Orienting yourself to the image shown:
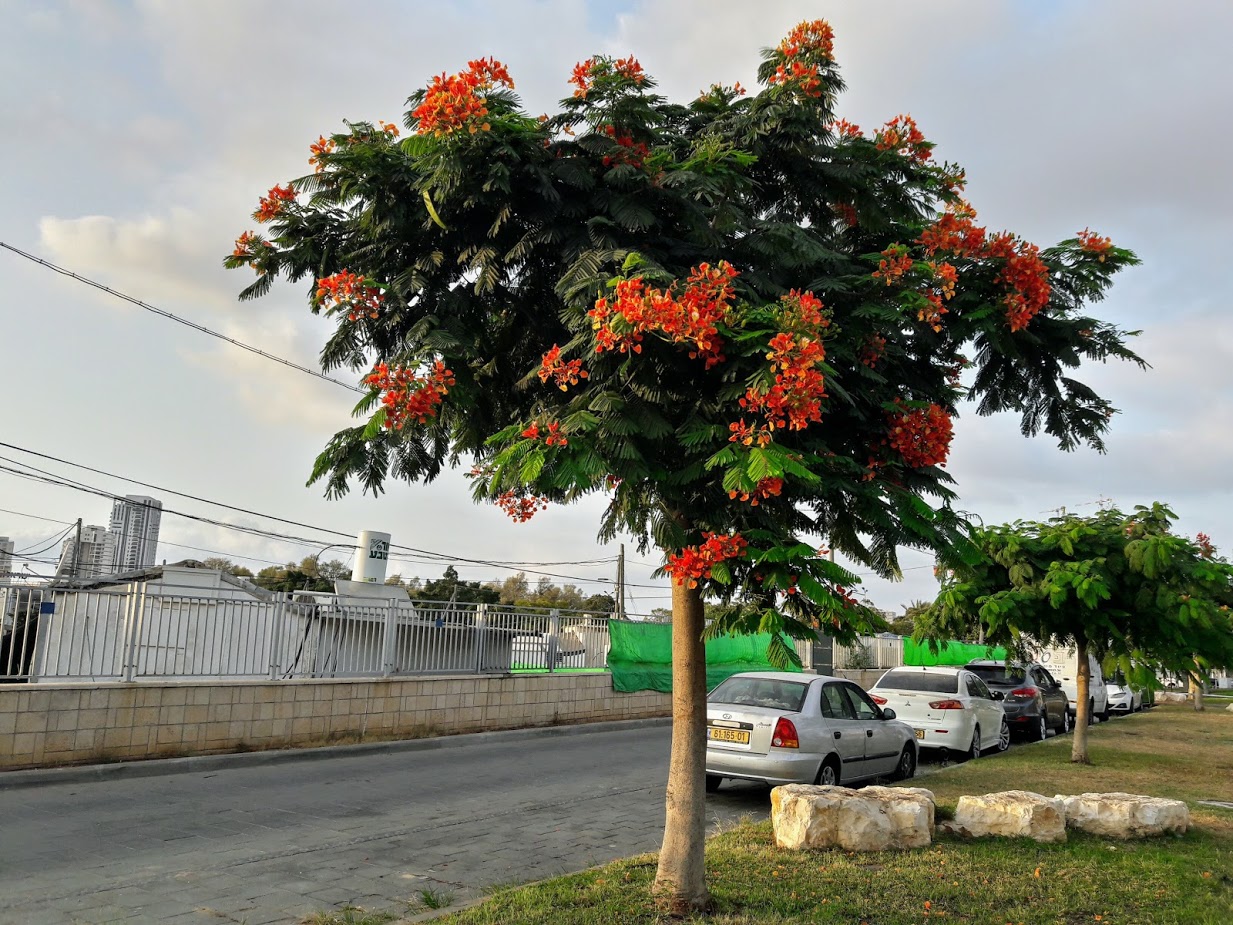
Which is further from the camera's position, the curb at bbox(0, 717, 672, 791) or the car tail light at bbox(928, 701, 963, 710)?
the car tail light at bbox(928, 701, 963, 710)

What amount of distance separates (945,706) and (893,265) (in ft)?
40.3

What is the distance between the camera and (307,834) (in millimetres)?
8086

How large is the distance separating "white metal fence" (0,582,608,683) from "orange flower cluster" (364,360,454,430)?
8.15 m

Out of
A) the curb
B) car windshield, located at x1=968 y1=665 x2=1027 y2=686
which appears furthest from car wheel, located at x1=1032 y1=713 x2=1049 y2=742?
the curb

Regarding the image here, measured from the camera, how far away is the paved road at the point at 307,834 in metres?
6.07

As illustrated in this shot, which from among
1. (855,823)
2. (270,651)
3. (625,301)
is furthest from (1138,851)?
(270,651)

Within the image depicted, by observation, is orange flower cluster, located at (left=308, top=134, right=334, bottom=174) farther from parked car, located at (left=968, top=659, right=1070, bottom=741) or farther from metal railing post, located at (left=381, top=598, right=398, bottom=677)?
parked car, located at (left=968, top=659, right=1070, bottom=741)

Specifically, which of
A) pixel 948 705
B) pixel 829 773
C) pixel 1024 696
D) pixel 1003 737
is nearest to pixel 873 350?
pixel 829 773

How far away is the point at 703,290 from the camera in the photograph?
4.22m

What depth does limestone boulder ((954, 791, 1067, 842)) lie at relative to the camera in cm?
782

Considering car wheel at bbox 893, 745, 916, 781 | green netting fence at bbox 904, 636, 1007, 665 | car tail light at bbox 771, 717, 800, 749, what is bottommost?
car wheel at bbox 893, 745, 916, 781

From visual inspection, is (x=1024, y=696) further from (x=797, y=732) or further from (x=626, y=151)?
(x=626, y=151)

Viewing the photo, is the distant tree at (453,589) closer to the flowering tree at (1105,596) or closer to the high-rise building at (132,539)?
the high-rise building at (132,539)

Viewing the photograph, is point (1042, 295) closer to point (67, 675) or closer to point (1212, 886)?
point (1212, 886)
